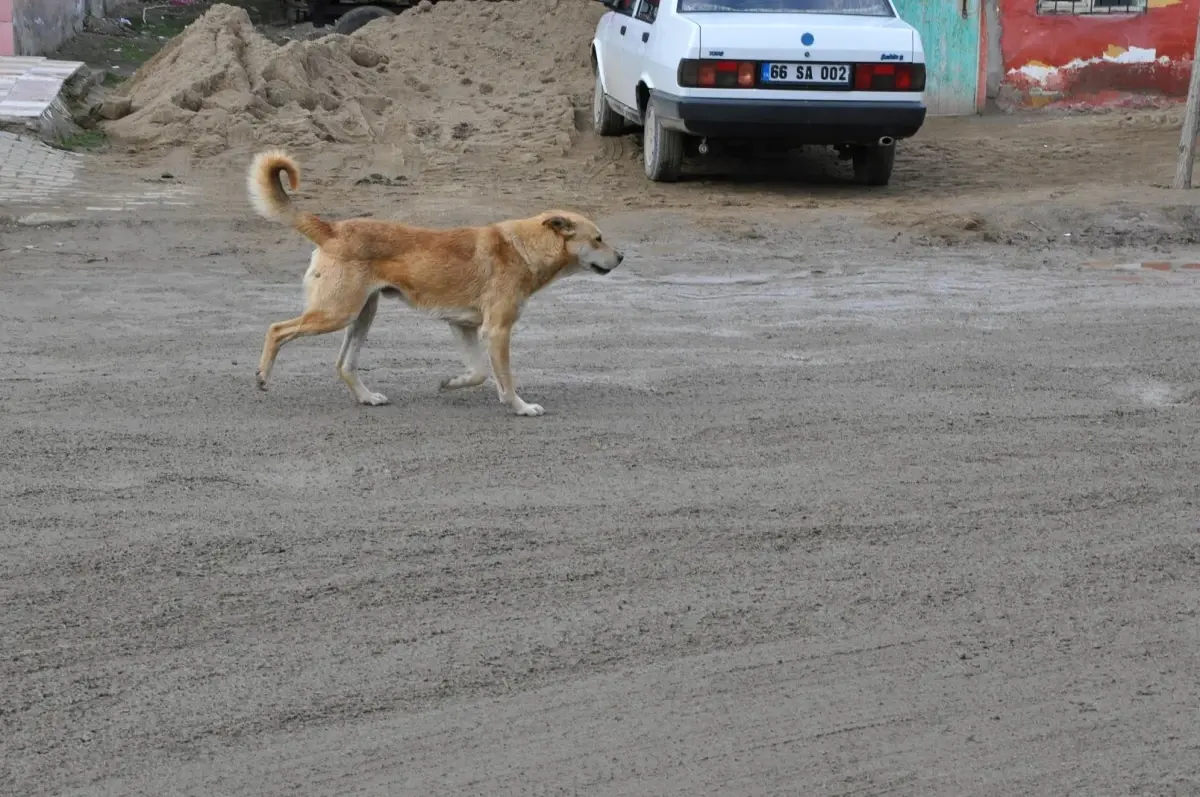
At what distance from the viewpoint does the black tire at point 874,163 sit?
13.3 meters

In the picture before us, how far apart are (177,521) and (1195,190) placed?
9.68 meters

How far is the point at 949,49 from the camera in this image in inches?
712

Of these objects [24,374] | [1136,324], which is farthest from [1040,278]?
[24,374]

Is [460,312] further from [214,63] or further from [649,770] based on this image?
[214,63]

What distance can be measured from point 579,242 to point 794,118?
5.32 metres

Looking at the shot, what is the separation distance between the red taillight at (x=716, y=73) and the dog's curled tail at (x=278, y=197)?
18.2 feet

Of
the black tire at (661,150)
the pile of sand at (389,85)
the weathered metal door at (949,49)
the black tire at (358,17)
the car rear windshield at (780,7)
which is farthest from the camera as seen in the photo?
the black tire at (358,17)

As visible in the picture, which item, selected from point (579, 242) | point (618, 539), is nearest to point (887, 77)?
point (579, 242)

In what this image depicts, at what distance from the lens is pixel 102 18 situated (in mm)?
24234

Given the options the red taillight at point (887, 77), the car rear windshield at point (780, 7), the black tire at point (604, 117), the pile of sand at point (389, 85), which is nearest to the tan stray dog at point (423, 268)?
the red taillight at point (887, 77)

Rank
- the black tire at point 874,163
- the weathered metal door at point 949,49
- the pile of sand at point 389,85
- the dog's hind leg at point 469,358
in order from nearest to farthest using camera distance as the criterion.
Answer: the dog's hind leg at point 469,358 < the black tire at point 874,163 < the pile of sand at point 389,85 < the weathered metal door at point 949,49

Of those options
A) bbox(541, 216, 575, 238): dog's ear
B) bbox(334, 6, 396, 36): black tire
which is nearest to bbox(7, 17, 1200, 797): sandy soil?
bbox(541, 216, 575, 238): dog's ear

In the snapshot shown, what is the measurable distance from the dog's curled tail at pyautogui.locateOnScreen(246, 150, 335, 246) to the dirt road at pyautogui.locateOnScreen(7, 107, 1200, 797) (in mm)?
798

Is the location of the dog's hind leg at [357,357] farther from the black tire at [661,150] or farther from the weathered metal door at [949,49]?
the weathered metal door at [949,49]
